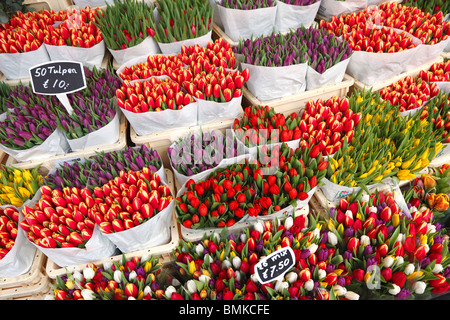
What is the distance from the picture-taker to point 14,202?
4.64ft

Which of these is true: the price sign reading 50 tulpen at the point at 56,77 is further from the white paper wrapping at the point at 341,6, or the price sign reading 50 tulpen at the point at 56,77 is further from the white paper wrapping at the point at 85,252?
the white paper wrapping at the point at 341,6

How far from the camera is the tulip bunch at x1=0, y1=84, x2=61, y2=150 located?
1.51m

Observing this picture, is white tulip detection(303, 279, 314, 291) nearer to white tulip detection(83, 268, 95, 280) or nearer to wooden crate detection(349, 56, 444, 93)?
white tulip detection(83, 268, 95, 280)

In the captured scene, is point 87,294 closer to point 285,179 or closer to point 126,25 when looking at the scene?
point 285,179

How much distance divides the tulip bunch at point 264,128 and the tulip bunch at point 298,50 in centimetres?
34

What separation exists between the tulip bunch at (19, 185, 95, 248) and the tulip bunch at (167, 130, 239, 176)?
423mm

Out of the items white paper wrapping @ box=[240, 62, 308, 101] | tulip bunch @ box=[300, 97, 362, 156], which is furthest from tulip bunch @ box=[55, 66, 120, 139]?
tulip bunch @ box=[300, 97, 362, 156]

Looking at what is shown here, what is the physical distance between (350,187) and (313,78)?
0.72 meters

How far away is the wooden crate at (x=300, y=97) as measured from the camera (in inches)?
70.9

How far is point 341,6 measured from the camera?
2.23 m

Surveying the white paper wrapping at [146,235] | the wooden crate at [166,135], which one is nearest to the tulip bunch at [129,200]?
the white paper wrapping at [146,235]

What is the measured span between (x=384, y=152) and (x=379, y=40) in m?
0.86
